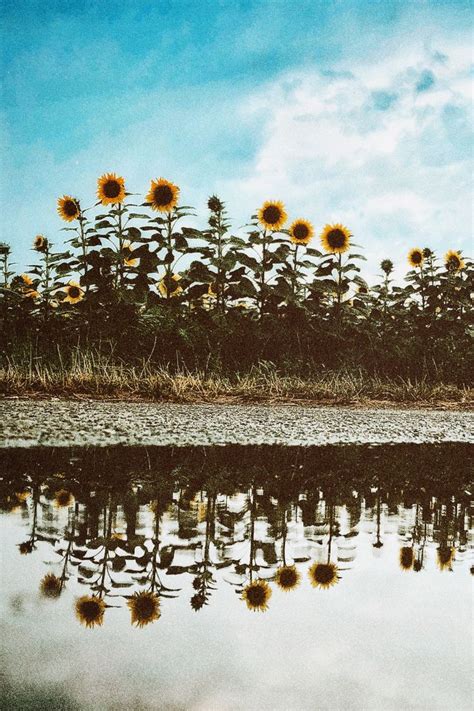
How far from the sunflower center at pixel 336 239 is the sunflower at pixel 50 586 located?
313 inches

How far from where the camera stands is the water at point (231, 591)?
4.33ft

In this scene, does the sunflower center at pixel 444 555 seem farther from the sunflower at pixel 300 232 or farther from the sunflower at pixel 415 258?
the sunflower at pixel 415 258

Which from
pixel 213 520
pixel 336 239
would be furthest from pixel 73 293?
pixel 213 520

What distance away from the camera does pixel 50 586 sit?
1.83 metres

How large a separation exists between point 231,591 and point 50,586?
467mm

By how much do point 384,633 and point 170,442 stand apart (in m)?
3.11

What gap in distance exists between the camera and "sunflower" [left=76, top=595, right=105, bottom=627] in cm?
161

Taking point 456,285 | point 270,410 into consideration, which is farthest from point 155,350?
point 456,285

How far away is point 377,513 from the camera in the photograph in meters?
2.84

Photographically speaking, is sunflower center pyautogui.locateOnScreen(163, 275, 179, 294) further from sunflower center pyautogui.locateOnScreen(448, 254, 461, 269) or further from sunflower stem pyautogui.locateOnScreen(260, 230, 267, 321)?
sunflower center pyautogui.locateOnScreen(448, 254, 461, 269)

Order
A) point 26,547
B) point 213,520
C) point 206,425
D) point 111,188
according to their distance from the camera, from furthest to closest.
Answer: point 111,188 < point 206,425 < point 213,520 < point 26,547

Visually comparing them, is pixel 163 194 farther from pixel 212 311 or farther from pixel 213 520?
pixel 213 520

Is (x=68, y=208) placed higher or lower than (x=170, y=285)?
higher

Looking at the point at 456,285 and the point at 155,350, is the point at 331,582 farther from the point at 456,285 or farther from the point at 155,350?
the point at 456,285
